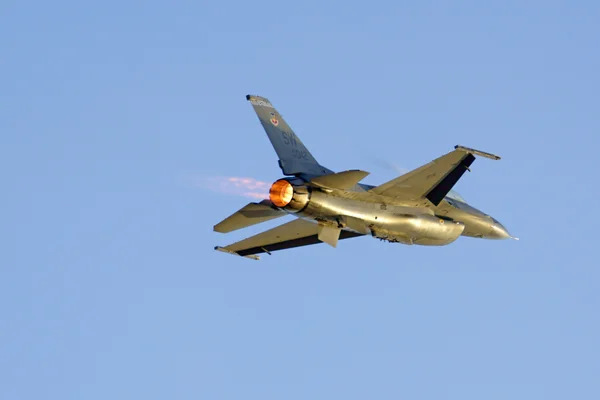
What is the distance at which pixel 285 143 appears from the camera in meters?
26.3

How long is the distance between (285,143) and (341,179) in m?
2.11

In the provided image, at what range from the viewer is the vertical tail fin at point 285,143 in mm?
25703

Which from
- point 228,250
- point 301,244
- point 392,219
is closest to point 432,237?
point 392,219

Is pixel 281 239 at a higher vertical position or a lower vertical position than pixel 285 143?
lower

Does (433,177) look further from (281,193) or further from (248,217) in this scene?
(248,217)

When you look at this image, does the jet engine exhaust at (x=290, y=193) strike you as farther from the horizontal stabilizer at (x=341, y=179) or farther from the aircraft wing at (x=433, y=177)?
the aircraft wing at (x=433, y=177)

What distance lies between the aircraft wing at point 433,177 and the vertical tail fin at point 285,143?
161cm

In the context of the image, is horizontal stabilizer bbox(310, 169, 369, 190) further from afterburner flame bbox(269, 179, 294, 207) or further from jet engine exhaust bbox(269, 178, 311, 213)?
afterburner flame bbox(269, 179, 294, 207)

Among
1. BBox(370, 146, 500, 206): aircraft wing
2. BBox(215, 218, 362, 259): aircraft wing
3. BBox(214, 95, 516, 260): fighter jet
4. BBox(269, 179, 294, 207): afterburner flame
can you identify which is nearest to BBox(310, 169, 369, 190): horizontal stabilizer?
BBox(214, 95, 516, 260): fighter jet

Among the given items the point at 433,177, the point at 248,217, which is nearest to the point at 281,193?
the point at 248,217

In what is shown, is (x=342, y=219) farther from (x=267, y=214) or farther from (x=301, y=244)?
(x=301, y=244)

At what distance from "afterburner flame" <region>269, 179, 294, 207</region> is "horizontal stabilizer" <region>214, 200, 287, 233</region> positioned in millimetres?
1040

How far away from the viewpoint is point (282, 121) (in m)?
26.9

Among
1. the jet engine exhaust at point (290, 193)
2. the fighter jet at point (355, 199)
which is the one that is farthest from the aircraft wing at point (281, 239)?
the jet engine exhaust at point (290, 193)
